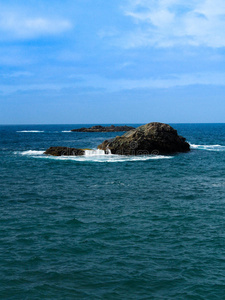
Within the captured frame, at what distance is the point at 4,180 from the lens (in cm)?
2834

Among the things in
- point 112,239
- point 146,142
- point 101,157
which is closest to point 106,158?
point 101,157

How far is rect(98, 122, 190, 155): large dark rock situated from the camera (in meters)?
48.1

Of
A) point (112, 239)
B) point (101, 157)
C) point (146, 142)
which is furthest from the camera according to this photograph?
point (146, 142)

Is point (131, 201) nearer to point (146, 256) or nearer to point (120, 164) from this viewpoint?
point (146, 256)

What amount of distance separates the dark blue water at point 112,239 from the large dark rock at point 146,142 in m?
21.0

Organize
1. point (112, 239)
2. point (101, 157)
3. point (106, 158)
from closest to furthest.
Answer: point (112, 239)
point (106, 158)
point (101, 157)

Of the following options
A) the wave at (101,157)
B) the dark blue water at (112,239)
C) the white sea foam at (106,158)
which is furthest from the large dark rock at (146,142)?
the dark blue water at (112,239)

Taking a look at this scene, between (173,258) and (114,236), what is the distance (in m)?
3.18

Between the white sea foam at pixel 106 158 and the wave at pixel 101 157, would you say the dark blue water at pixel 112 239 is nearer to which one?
the white sea foam at pixel 106 158

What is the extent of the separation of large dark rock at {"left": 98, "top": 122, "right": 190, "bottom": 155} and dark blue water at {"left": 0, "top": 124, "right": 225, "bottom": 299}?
68.9 ft

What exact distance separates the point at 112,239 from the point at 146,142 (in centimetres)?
3521

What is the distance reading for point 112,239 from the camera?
45.4 feet

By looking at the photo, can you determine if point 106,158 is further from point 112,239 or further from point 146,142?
point 112,239

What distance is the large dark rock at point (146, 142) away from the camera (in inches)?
1895
